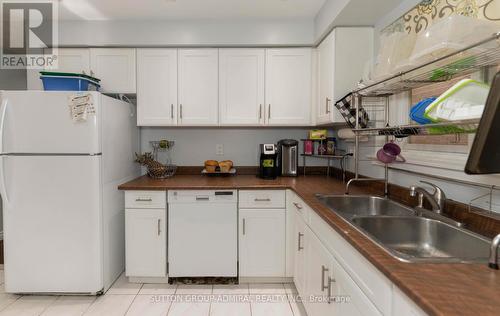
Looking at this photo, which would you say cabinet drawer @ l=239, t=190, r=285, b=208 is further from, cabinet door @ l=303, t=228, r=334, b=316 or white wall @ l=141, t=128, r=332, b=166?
white wall @ l=141, t=128, r=332, b=166

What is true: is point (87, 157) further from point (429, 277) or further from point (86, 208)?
point (429, 277)

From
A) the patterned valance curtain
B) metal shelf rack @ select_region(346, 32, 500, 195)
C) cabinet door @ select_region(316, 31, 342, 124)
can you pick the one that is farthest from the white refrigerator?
the patterned valance curtain

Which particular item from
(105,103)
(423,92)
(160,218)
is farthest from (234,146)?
(423,92)

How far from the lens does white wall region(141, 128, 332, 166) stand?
3.12 m

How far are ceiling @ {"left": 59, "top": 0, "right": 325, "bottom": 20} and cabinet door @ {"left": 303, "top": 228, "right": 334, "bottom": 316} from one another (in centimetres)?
182

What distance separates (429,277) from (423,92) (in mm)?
1274

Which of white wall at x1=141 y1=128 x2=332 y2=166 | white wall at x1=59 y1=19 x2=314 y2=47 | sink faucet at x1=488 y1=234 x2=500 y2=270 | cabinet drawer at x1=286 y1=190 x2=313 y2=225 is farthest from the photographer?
white wall at x1=141 y1=128 x2=332 y2=166

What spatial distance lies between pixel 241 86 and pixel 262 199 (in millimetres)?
1092

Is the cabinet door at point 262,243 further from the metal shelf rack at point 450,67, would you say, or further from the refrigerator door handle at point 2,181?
the refrigerator door handle at point 2,181

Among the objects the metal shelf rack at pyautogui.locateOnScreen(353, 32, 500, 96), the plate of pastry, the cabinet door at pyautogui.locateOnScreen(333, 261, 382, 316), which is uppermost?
the metal shelf rack at pyautogui.locateOnScreen(353, 32, 500, 96)

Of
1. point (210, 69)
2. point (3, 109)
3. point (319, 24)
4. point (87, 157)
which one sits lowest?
point (87, 157)

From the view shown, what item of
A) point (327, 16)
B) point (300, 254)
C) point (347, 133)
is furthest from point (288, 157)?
point (327, 16)

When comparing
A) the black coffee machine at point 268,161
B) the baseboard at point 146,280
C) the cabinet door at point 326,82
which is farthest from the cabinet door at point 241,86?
the baseboard at point 146,280

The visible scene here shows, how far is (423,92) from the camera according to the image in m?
1.74
